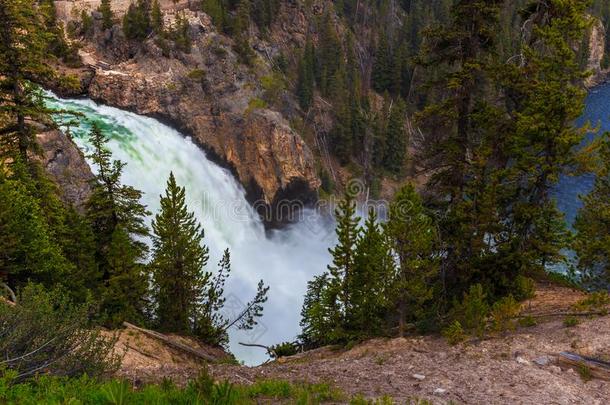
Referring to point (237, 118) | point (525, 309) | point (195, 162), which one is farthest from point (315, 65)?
point (525, 309)

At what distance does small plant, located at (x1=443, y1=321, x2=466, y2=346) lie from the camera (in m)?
11.9

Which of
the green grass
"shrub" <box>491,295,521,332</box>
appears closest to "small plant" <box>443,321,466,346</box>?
"shrub" <box>491,295,521,332</box>

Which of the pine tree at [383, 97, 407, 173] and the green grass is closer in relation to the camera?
the green grass

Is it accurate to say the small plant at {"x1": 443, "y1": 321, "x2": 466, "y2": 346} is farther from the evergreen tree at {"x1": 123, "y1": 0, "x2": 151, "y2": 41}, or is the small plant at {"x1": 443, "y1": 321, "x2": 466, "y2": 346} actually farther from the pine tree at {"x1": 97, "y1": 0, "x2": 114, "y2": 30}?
the pine tree at {"x1": 97, "y1": 0, "x2": 114, "y2": 30}

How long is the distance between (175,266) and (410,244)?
11.3 metres

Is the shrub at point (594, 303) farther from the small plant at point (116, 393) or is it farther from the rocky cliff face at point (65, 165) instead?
the rocky cliff face at point (65, 165)

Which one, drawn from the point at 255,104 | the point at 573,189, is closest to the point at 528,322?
the point at 255,104

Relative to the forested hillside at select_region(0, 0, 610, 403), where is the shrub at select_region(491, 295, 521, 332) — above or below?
below

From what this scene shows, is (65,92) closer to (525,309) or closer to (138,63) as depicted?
(138,63)

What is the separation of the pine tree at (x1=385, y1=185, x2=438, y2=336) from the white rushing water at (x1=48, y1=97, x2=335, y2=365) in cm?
2022

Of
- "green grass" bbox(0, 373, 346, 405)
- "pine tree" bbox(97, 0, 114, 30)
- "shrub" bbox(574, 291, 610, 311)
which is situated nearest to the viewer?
"green grass" bbox(0, 373, 346, 405)

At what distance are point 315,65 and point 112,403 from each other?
76968mm

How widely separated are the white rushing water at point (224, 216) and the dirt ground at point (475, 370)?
70.9 ft

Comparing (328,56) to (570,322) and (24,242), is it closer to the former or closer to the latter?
(24,242)
